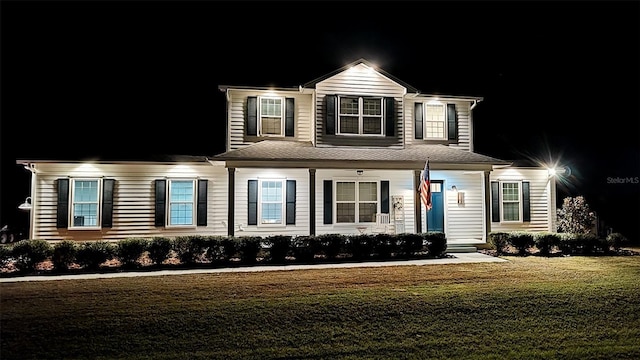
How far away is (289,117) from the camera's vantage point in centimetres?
1453

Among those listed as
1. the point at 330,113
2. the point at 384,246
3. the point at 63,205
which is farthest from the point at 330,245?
the point at 63,205

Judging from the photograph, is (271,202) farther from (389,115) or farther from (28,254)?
(28,254)

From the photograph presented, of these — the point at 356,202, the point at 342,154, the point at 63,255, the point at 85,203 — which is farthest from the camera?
the point at 356,202

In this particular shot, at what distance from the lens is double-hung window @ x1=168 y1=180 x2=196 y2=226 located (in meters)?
13.6

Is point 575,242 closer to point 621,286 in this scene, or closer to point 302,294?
point 621,286

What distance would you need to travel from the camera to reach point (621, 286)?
848 centimetres

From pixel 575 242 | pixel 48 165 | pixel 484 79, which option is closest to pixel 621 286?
pixel 575 242

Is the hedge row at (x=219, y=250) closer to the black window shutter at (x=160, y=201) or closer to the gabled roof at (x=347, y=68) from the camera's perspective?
the black window shutter at (x=160, y=201)

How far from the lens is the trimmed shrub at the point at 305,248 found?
450 inches

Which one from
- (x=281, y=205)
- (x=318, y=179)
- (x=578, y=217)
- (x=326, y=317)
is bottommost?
(x=326, y=317)

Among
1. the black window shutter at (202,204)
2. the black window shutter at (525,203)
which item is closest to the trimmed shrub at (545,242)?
the black window shutter at (525,203)

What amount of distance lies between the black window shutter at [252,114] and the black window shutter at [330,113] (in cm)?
258

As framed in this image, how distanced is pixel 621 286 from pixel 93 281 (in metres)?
11.8

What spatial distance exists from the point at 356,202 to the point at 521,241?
222 inches
